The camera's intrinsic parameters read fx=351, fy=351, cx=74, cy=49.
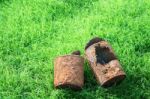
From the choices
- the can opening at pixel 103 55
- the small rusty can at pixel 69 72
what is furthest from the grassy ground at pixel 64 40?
the can opening at pixel 103 55

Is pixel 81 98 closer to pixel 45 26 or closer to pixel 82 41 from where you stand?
pixel 82 41

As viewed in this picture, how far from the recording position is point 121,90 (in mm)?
3783

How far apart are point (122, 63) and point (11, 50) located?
140cm

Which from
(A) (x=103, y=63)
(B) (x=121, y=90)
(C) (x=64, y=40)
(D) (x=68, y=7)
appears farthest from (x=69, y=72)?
(D) (x=68, y=7)

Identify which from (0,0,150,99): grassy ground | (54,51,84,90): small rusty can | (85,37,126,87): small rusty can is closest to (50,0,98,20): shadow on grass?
(0,0,150,99): grassy ground

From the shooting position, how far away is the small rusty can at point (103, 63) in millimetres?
3612

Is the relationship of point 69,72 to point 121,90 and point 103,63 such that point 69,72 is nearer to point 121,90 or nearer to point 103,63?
point 103,63

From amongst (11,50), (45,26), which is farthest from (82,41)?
(11,50)

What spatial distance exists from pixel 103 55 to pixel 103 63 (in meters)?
0.12

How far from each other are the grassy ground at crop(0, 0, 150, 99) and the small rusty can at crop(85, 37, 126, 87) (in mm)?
174

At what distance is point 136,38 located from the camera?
437 centimetres

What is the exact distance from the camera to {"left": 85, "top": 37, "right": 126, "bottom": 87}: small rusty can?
11.8 ft

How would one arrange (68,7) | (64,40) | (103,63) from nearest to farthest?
1. (103,63)
2. (64,40)
3. (68,7)

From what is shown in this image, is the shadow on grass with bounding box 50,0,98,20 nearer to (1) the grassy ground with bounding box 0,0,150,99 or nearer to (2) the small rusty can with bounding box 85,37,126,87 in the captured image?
(1) the grassy ground with bounding box 0,0,150,99
